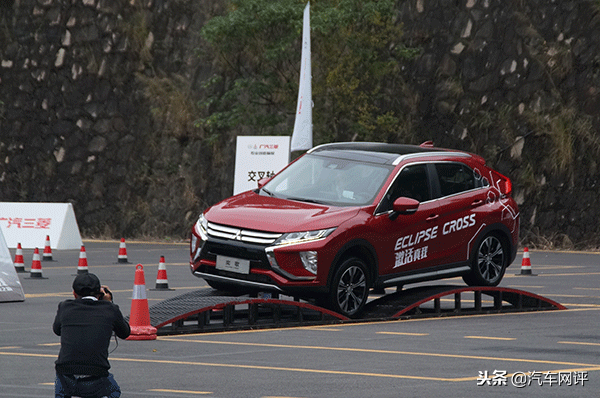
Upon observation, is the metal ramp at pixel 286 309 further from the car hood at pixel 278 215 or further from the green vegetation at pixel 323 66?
the green vegetation at pixel 323 66

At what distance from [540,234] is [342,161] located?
17410 millimetres

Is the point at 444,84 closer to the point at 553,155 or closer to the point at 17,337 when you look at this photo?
the point at 553,155

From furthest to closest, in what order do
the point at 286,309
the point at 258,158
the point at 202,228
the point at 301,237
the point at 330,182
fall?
the point at 258,158
the point at 330,182
the point at 286,309
the point at 202,228
the point at 301,237

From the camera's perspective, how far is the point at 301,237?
13.2 meters

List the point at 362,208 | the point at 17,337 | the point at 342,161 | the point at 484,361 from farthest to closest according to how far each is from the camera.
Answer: the point at 342,161, the point at 362,208, the point at 17,337, the point at 484,361

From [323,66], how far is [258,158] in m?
→ 4.27

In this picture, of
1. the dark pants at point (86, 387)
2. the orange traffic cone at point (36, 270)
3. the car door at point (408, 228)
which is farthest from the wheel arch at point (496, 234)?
the dark pants at point (86, 387)

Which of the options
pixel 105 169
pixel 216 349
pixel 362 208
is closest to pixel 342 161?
pixel 362 208

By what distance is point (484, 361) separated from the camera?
1070 centimetres

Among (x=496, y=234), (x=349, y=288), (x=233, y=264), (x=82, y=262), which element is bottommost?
(x=82, y=262)

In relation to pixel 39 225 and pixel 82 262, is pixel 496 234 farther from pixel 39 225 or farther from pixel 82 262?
pixel 39 225

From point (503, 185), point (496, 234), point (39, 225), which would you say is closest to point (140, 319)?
point (496, 234)

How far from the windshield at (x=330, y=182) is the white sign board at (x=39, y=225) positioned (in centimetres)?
1482

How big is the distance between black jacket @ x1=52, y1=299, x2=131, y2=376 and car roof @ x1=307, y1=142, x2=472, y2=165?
770cm
